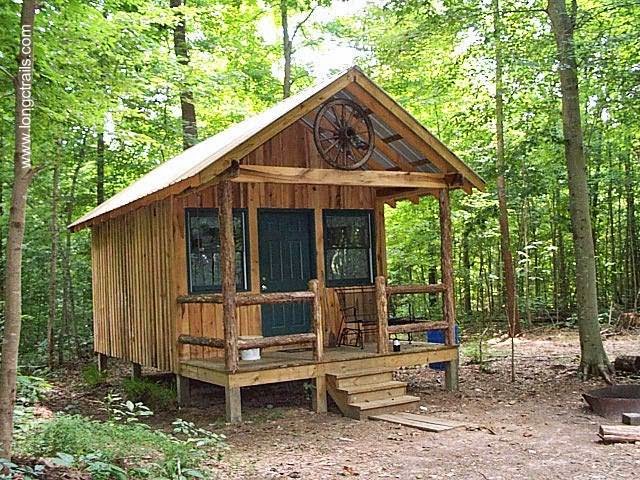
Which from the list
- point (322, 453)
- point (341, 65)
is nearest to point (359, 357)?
point (322, 453)

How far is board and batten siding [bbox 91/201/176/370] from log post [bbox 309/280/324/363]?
2104 millimetres

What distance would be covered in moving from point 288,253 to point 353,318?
157cm

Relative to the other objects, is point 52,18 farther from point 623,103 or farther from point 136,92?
point 623,103

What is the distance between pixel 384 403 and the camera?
828cm

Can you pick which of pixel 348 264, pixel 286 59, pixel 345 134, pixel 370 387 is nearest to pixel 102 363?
pixel 348 264

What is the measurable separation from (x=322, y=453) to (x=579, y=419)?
10.1 feet

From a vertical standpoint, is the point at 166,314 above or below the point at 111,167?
below

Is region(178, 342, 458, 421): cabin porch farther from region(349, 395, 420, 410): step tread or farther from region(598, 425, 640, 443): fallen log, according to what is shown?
region(598, 425, 640, 443): fallen log

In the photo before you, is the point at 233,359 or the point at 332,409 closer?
the point at 233,359

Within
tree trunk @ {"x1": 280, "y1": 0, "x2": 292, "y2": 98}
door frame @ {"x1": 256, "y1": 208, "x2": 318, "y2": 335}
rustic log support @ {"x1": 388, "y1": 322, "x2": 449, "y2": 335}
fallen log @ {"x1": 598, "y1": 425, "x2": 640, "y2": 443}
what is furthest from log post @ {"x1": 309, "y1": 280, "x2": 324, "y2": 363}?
tree trunk @ {"x1": 280, "y1": 0, "x2": 292, "y2": 98}

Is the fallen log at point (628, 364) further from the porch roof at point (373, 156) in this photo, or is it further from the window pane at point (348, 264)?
the window pane at point (348, 264)

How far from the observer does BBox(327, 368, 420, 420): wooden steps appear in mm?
8156

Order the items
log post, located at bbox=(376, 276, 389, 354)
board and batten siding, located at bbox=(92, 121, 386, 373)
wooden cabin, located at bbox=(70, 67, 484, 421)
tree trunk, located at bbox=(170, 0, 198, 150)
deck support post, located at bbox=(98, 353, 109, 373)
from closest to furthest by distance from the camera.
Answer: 1. wooden cabin, located at bbox=(70, 67, 484, 421)
2. log post, located at bbox=(376, 276, 389, 354)
3. board and batten siding, located at bbox=(92, 121, 386, 373)
4. deck support post, located at bbox=(98, 353, 109, 373)
5. tree trunk, located at bbox=(170, 0, 198, 150)

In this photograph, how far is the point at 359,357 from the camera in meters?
8.91
